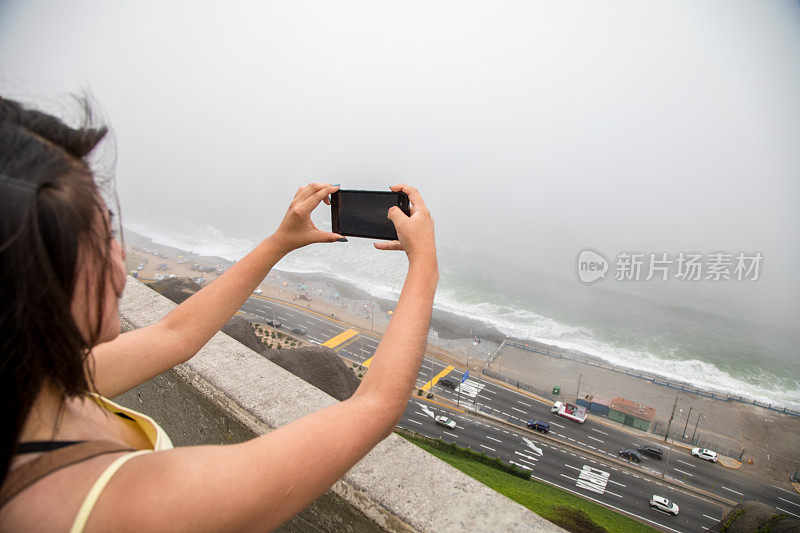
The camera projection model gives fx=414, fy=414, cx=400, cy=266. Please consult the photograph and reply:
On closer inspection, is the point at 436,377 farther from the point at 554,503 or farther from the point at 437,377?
the point at 554,503

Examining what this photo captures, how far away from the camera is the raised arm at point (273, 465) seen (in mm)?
605

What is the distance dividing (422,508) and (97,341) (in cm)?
129

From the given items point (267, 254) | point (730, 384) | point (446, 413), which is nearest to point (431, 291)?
point (267, 254)

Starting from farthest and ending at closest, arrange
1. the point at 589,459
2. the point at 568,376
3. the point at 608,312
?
the point at 608,312
the point at 568,376
the point at 589,459

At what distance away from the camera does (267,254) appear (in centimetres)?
135

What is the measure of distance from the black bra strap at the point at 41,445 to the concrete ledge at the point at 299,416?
1210 mm

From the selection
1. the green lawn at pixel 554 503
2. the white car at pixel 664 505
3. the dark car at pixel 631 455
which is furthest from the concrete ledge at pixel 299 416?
the dark car at pixel 631 455

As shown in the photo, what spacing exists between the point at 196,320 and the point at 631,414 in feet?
88.8

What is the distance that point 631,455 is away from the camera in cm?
2042

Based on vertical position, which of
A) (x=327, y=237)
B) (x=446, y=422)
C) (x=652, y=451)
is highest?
(x=327, y=237)

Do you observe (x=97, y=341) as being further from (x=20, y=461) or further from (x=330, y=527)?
(x=330, y=527)

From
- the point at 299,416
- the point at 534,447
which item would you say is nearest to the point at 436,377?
the point at 534,447

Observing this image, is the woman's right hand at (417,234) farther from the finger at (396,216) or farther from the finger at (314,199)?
the finger at (314,199)

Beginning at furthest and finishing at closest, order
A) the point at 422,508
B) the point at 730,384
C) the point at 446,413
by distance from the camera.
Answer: the point at 730,384, the point at 446,413, the point at 422,508
